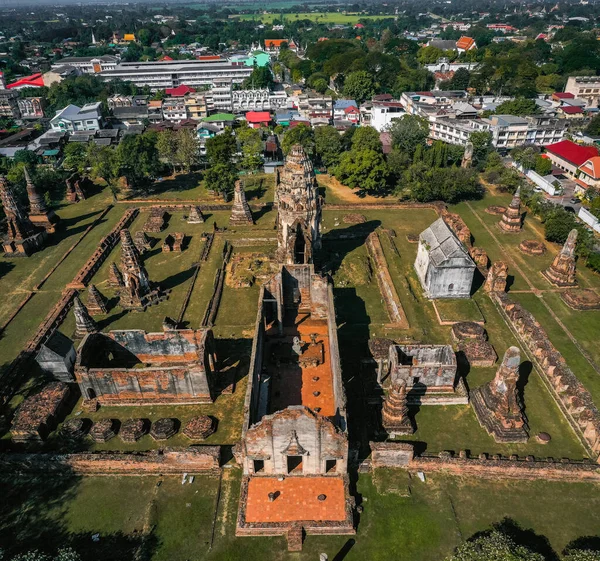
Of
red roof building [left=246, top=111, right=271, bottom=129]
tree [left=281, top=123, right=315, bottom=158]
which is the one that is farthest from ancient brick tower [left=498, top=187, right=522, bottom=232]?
red roof building [left=246, top=111, right=271, bottom=129]

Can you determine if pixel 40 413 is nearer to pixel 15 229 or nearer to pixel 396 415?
pixel 396 415

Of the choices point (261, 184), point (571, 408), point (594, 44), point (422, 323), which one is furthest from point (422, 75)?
point (571, 408)

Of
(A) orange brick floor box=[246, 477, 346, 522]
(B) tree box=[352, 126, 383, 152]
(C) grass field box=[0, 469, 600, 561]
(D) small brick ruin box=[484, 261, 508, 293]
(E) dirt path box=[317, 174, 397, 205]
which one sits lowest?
(C) grass field box=[0, 469, 600, 561]

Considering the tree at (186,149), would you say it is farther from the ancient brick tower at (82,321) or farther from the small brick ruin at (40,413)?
the small brick ruin at (40,413)

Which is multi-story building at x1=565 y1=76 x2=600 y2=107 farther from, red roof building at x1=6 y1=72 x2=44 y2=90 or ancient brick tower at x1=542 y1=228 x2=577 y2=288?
red roof building at x1=6 y1=72 x2=44 y2=90

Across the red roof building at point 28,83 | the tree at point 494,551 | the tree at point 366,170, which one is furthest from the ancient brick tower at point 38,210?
the red roof building at point 28,83

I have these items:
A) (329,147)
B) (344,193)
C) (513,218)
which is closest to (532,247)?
(513,218)
